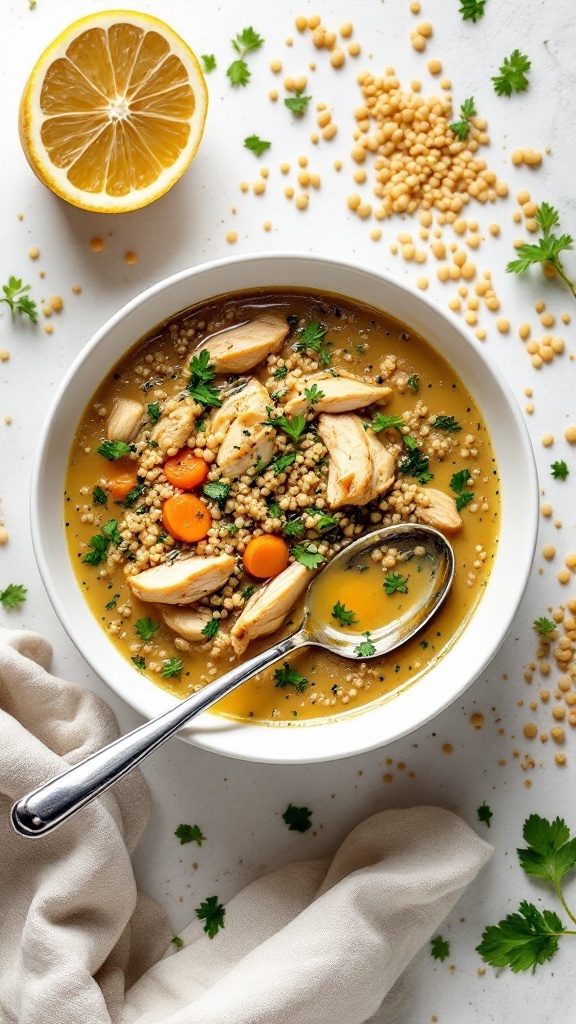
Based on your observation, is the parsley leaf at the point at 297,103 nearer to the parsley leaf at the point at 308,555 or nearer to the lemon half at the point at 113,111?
the lemon half at the point at 113,111

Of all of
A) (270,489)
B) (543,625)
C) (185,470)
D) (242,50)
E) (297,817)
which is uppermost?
(242,50)

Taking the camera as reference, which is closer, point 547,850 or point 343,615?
point 343,615

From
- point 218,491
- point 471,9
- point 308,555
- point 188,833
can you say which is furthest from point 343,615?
point 471,9

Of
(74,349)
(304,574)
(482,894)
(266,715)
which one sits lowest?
(482,894)

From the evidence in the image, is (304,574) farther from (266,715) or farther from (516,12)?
(516,12)

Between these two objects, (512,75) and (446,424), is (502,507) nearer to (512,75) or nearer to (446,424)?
(446,424)

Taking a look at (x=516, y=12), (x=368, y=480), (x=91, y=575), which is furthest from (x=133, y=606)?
(x=516, y=12)
